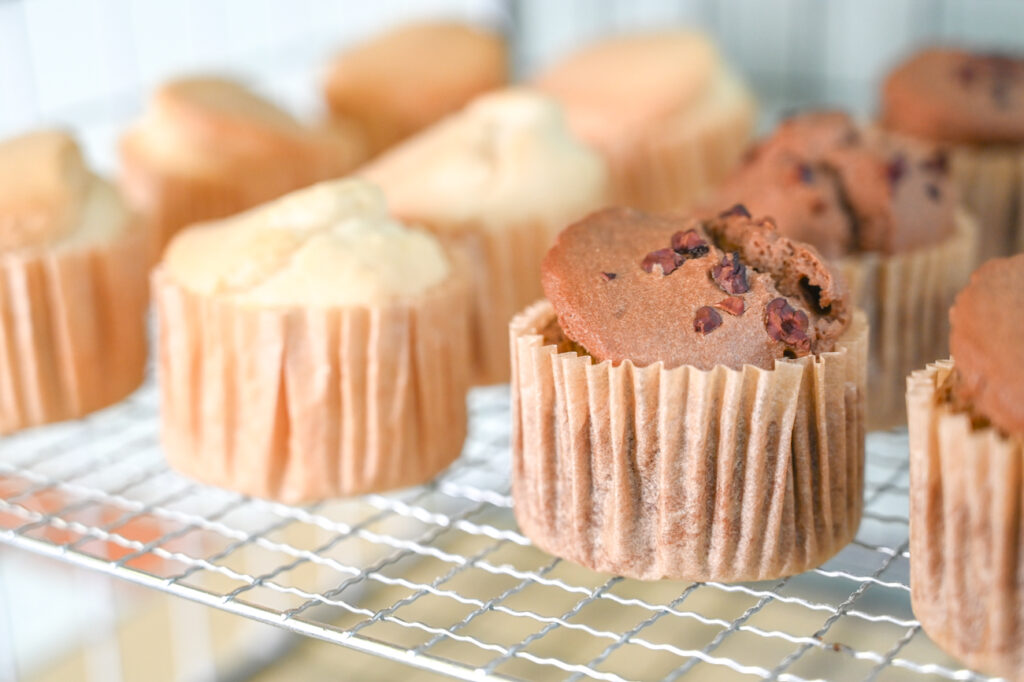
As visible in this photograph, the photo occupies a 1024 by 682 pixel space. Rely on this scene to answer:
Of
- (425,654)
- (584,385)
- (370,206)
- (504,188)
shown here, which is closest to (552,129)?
(504,188)

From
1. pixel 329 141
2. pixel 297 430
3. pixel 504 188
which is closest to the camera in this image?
pixel 297 430

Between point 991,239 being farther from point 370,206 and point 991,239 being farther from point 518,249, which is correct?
point 370,206

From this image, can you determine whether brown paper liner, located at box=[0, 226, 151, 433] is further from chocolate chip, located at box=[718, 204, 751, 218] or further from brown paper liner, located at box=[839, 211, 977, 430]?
brown paper liner, located at box=[839, 211, 977, 430]

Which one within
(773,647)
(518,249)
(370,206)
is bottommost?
(773,647)

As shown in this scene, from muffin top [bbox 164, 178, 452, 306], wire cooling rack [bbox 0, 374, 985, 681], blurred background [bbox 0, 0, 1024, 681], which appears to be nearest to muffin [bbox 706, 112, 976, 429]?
wire cooling rack [bbox 0, 374, 985, 681]

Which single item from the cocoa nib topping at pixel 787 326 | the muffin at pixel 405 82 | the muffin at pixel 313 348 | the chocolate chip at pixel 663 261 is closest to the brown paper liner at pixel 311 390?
the muffin at pixel 313 348

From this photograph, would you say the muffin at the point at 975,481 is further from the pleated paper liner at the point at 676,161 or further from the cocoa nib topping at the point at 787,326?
the pleated paper liner at the point at 676,161
